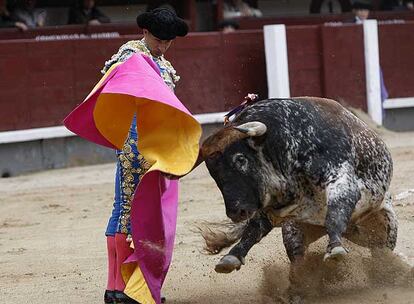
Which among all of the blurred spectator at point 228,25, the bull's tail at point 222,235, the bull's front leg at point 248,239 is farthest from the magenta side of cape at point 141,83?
the blurred spectator at point 228,25

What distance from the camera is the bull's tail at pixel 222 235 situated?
4305mm

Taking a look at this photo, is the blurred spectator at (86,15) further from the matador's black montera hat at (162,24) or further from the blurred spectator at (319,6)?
the matador's black montera hat at (162,24)

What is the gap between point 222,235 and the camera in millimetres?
4316

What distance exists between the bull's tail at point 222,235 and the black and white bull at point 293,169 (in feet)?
0.76

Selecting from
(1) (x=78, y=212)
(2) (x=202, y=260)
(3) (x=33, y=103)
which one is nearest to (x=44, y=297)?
(2) (x=202, y=260)

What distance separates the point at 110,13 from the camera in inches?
493

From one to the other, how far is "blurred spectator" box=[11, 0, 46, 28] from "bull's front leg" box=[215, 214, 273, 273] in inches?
273

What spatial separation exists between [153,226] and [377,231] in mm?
944

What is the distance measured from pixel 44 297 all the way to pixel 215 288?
70 centimetres

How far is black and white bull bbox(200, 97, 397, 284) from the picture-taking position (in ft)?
12.5

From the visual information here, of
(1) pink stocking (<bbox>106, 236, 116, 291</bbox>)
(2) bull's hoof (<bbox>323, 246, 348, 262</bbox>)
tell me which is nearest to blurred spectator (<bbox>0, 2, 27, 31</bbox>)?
(1) pink stocking (<bbox>106, 236, 116, 291</bbox>)

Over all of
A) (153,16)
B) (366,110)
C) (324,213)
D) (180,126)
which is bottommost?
(366,110)

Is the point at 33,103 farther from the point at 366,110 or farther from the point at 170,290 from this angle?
the point at 170,290

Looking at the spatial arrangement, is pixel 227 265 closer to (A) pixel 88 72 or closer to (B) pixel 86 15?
(A) pixel 88 72
